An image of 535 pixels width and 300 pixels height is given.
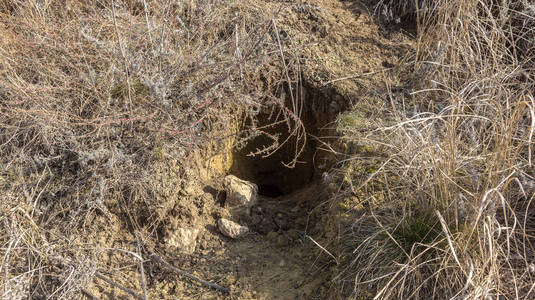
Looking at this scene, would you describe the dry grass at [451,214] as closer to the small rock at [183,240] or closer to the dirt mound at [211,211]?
the dirt mound at [211,211]

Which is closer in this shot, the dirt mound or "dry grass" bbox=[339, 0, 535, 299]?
"dry grass" bbox=[339, 0, 535, 299]

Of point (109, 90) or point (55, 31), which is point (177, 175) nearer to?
point (109, 90)

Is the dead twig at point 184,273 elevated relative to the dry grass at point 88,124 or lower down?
lower down

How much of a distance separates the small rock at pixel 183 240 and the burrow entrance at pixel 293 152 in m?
0.66

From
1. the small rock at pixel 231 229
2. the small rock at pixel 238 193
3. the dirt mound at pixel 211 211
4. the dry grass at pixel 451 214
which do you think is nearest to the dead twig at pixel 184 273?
the dirt mound at pixel 211 211

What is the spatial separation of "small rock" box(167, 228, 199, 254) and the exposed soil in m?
0.02

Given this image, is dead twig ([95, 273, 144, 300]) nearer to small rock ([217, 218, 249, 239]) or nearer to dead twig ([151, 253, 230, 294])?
dead twig ([151, 253, 230, 294])

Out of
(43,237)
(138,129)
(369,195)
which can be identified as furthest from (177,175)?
(369,195)

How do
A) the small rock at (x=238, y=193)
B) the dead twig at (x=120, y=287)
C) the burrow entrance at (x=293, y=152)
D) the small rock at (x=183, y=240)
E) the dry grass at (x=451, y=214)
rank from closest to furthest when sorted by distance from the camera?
the dry grass at (x=451, y=214) → the dead twig at (x=120, y=287) → the small rock at (x=183, y=240) → the small rock at (x=238, y=193) → the burrow entrance at (x=293, y=152)

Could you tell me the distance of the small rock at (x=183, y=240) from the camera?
2.38 metres

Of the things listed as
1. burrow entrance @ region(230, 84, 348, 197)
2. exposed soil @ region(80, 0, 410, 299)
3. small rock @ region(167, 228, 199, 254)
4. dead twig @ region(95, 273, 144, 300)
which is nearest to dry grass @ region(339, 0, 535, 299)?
exposed soil @ region(80, 0, 410, 299)

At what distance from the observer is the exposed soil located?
2.22m

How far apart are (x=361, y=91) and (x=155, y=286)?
1.77 m

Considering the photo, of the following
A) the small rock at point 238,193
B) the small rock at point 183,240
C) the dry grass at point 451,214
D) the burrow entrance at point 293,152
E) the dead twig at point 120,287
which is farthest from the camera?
the burrow entrance at point 293,152
